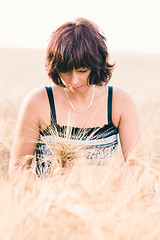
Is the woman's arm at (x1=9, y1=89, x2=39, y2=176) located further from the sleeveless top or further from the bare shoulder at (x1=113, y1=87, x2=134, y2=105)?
the bare shoulder at (x1=113, y1=87, x2=134, y2=105)

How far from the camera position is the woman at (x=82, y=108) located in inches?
60.2

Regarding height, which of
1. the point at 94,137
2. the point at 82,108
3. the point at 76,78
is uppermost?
the point at 76,78

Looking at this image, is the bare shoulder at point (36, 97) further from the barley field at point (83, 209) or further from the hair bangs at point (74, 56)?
the barley field at point (83, 209)

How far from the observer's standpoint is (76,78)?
149 cm

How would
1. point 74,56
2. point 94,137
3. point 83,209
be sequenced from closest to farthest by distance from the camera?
point 83,209
point 74,56
point 94,137

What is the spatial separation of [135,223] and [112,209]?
0.25 feet

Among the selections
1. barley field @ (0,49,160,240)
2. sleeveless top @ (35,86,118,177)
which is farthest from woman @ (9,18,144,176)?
barley field @ (0,49,160,240)

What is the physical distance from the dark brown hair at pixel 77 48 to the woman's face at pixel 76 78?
0.02 meters

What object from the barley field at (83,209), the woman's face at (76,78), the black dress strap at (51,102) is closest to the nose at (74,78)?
the woman's face at (76,78)

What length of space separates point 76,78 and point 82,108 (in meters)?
0.34

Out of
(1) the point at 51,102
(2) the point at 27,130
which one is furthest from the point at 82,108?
(2) the point at 27,130

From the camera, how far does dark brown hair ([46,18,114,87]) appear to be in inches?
57.8

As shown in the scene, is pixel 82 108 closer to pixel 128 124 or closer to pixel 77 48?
pixel 128 124

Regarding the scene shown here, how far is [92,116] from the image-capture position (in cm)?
179
